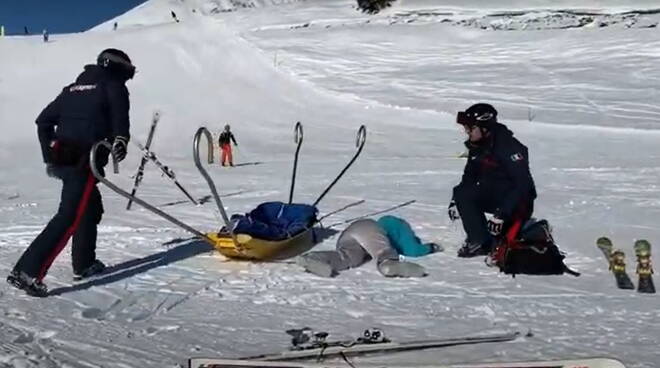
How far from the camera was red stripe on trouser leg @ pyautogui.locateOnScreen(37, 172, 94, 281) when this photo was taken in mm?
5566

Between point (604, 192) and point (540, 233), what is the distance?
4.98 m

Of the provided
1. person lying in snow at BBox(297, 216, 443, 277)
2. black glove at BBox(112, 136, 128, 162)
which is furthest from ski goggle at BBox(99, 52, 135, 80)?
person lying in snow at BBox(297, 216, 443, 277)

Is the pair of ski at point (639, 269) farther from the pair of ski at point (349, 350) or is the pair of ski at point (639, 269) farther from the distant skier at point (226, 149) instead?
the distant skier at point (226, 149)

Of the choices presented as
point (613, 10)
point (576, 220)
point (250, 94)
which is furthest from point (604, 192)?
point (613, 10)

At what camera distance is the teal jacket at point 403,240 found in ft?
24.0

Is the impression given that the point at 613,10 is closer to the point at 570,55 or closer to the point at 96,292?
the point at 570,55

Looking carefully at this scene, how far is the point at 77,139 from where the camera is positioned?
5719 millimetres

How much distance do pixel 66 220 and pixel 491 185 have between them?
3261mm

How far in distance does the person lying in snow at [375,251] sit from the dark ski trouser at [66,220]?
1.54m

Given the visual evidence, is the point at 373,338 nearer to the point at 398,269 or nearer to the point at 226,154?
the point at 398,269

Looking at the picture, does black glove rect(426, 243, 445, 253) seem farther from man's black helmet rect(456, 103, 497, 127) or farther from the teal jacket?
man's black helmet rect(456, 103, 497, 127)

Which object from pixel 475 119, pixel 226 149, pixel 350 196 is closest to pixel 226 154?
pixel 226 149

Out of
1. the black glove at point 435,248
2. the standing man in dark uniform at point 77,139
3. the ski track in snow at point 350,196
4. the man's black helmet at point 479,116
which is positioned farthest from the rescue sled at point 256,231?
the man's black helmet at point 479,116

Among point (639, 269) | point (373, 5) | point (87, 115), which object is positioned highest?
point (373, 5)
